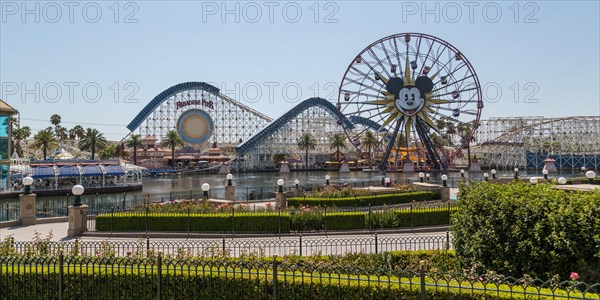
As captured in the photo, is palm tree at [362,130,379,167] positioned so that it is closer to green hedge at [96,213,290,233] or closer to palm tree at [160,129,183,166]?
palm tree at [160,129,183,166]

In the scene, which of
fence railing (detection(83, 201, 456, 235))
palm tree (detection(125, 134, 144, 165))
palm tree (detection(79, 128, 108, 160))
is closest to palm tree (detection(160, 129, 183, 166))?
palm tree (detection(125, 134, 144, 165))

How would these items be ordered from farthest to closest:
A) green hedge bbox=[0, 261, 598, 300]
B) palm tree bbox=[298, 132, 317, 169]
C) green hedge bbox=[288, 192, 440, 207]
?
palm tree bbox=[298, 132, 317, 169] < green hedge bbox=[288, 192, 440, 207] < green hedge bbox=[0, 261, 598, 300]

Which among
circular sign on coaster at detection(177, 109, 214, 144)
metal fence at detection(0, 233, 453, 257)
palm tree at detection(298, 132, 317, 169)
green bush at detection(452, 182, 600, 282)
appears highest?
circular sign on coaster at detection(177, 109, 214, 144)

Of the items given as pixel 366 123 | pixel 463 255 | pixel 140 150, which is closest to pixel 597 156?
pixel 366 123

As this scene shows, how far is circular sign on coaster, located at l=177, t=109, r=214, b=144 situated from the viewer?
4050 inches

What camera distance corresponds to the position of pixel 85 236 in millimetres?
19078

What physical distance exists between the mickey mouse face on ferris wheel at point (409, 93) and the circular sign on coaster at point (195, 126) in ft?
171

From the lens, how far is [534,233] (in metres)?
9.41

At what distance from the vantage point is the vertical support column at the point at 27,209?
70.2 feet

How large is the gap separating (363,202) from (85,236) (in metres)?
14.5

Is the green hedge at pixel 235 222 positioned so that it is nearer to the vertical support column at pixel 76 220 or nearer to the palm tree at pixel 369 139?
the vertical support column at pixel 76 220

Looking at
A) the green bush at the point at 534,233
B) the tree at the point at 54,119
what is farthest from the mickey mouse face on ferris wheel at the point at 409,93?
the tree at the point at 54,119

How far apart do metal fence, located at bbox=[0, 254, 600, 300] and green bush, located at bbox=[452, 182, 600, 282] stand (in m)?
0.47

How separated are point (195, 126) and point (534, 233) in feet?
325
